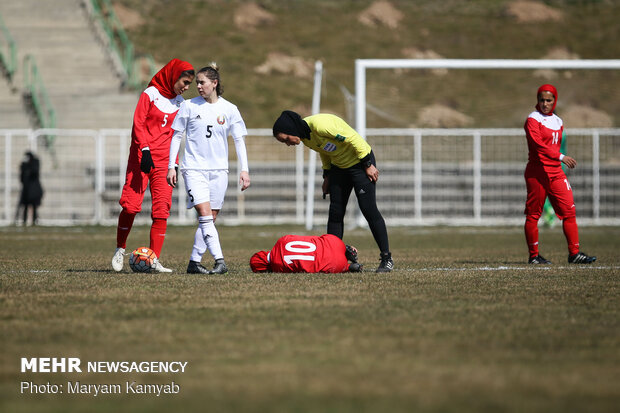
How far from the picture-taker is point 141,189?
9.38m

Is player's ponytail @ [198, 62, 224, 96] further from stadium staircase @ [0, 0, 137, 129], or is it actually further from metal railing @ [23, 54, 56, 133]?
stadium staircase @ [0, 0, 137, 129]

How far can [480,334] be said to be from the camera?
5.44 meters

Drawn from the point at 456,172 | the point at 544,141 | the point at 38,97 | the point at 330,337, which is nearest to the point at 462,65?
the point at 456,172

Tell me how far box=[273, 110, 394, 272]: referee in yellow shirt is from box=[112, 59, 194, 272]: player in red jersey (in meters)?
1.16

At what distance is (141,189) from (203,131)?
0.96 m

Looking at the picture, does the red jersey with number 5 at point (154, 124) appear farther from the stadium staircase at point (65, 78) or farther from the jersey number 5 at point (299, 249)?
the stadium staircase at point (65, 78)

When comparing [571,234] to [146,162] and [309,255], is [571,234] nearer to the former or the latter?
[309,255]

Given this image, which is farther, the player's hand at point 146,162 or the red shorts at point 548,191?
the red shorts at point 548,191

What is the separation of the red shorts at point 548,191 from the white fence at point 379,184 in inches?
487

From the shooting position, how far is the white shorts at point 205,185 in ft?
29.2

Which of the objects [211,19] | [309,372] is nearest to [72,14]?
[211,19]

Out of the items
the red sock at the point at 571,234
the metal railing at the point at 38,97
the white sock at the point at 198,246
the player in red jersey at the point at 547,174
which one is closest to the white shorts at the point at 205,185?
the white sock at the point at 198,246

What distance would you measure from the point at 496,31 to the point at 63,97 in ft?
77.6

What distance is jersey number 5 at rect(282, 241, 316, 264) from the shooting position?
9.13 metres
